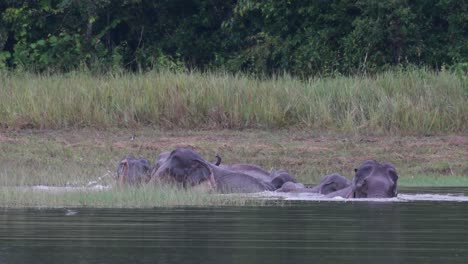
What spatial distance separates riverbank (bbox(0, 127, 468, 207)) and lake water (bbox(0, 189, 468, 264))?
361 centimetres

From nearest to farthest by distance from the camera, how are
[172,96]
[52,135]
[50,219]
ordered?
1. [50,219]
2. [52,135]
3. [172,96]

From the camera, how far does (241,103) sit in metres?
21.2

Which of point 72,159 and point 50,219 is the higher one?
point 50,219

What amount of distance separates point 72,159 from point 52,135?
7.04ft

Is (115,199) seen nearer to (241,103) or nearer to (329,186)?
(329,186)

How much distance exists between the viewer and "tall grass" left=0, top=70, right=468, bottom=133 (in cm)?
2044

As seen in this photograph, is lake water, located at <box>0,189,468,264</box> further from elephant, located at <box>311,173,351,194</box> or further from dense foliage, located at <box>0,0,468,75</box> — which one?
dense foliage, located at <box>0,0,468,75</box>

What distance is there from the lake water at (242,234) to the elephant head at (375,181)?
2.19ft

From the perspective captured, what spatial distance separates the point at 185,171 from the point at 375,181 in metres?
2.27

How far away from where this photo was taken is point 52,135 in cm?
1948

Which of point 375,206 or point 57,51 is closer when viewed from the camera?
point 375,206

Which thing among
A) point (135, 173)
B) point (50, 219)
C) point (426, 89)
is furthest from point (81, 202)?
point (426, 89)

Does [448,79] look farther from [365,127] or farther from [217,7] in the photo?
[217,7]

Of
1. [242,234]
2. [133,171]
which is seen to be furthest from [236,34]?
[242,234]
